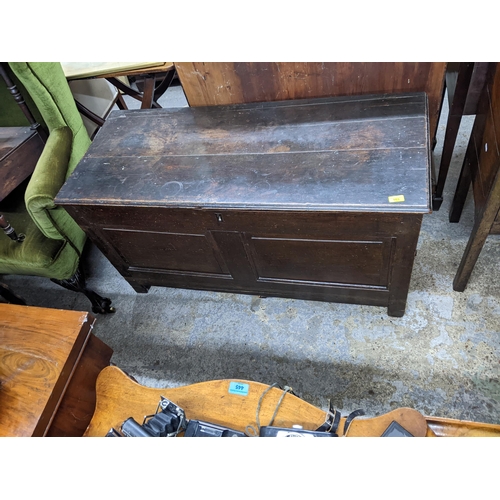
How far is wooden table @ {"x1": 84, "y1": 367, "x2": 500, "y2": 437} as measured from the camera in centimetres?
97

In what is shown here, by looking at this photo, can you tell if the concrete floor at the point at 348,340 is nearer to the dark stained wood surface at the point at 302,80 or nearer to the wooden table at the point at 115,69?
the dark stained wood surface at the point at 302,80

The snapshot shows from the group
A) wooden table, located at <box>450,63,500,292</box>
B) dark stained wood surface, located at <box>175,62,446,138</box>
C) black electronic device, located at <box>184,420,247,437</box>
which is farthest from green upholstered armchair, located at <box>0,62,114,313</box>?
wooden table, located at <box>450,63,500,292</box>

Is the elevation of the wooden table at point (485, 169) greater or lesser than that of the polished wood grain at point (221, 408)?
greater

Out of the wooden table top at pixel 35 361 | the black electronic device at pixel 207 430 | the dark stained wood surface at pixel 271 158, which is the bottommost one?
the black electronic device at pixel 207 430

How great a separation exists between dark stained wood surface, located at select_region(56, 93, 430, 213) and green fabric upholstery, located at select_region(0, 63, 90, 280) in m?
0.17

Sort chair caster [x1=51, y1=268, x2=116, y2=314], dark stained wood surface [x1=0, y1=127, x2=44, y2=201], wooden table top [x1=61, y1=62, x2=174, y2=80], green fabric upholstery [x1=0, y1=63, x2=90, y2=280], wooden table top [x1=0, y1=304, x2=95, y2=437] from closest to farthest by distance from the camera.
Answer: wooden table top [x1=0, y1=304, x2=95, y2=437], green fabric upholstery [x1=0, y1=63, x2=90, y2=280], dark stained wood surface [x1=0, y1=127, x2=44, y2=201], chair caster [x1=51, y1=268, x2=116, y2=314], wooden table top [x1=61, y1=62, x2=174, y2=80]

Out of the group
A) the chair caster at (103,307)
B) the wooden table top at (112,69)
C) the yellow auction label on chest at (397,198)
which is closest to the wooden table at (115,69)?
the wooden table top at (112,69)

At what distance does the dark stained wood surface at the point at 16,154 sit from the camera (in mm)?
1553

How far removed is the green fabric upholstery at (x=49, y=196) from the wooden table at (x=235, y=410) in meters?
0.58

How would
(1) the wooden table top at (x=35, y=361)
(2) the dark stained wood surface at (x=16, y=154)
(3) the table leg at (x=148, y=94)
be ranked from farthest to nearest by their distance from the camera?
(3) the table leg at (x=148, y=94), (2) the dark stained wood surface at (x=16, y=154), (1) the wooden table top at (x=35, y=361)

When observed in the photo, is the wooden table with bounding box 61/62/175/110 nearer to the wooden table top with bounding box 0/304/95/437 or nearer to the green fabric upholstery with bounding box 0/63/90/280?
the green fabric upholstery with bounding box 0/63/90/280

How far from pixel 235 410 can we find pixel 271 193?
618mm
